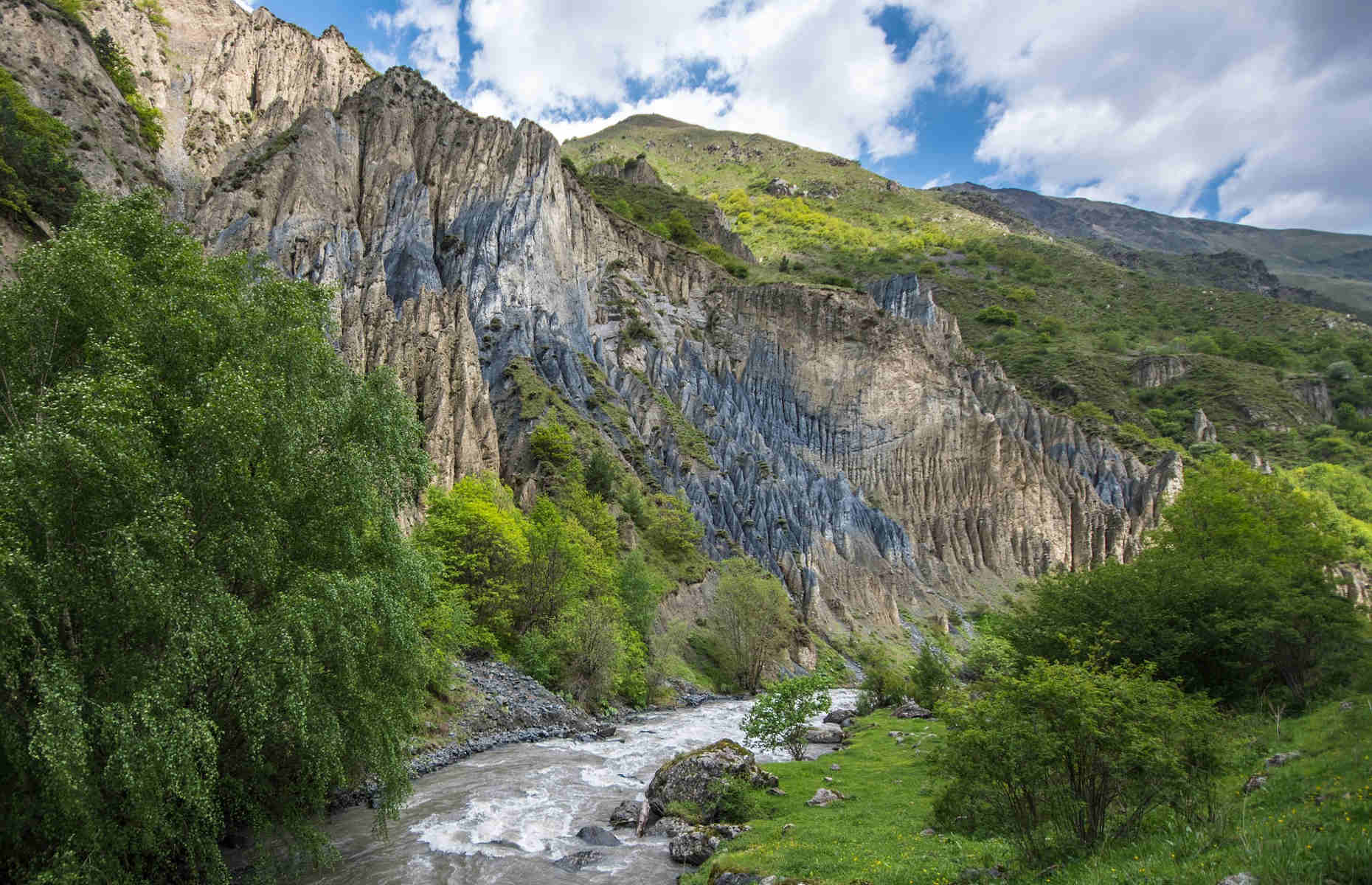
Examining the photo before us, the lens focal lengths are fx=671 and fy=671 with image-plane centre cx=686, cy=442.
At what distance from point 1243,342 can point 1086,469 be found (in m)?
58.6

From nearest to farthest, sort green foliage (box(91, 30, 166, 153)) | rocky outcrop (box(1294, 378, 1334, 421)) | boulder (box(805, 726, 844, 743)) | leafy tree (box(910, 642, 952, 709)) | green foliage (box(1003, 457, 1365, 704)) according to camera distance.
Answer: green foliage (box(1003, 457, 1365, 704)), boulder (box(805, 726, 844, 743)), leafy tree (box(910, 642, 952, 709)), green foliage (box(91, 30, 166, 153)), rocky outcrop (box(1294, 378, 1334, 421))

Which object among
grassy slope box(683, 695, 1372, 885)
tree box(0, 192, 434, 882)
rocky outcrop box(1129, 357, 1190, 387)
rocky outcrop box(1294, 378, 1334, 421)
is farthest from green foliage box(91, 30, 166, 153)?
rocky outcrop box(1294, 378, 1334, 421)

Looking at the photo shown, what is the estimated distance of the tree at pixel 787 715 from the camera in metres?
25.9

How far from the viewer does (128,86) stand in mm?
57594

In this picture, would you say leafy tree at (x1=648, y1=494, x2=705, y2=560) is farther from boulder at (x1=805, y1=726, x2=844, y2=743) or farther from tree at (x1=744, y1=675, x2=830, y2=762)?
tree at (x1=744, y1=675, x2=830, y2=762)

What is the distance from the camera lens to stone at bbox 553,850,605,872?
15344 millimetres

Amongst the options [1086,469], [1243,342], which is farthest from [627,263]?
[1243,342]

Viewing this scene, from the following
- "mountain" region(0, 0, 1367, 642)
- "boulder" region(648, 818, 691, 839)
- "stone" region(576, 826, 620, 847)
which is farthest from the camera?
"mountain" region(0, 0, 1367, 642)

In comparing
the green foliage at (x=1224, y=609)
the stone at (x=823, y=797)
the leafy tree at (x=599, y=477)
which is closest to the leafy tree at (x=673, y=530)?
the leafy tree at (x=599, y=477)

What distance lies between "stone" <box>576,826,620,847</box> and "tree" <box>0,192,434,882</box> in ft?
17.2

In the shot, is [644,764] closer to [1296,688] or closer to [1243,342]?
[1296,688]

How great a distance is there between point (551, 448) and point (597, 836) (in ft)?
120

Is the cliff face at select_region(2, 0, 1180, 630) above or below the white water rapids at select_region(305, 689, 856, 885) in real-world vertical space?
above

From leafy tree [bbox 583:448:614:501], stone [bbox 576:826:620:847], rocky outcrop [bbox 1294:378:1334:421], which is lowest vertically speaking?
stone [bbox 576:826:620:847]
